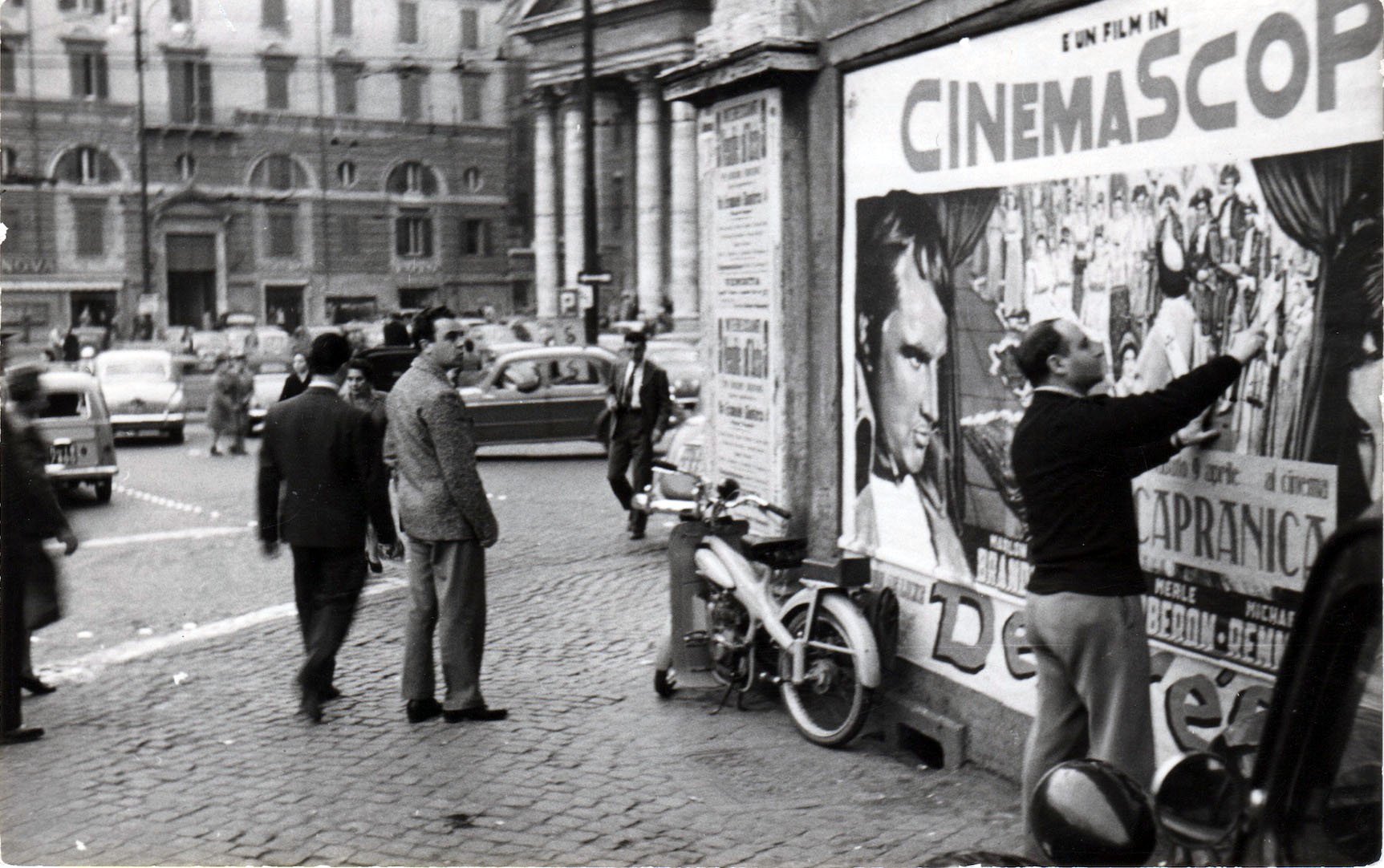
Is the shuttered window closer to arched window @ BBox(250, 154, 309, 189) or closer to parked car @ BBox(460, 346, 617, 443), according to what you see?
arched window @ BBox(250, 154, 309, 189)

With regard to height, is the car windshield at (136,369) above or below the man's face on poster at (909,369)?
below

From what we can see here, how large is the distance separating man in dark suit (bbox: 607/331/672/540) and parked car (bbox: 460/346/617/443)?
7650 mm

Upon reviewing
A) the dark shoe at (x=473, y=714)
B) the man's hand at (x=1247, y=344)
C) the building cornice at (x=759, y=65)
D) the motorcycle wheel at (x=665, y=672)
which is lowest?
the dark shoe at (x=473, y=714)

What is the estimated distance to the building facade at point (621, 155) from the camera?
56.7 meters

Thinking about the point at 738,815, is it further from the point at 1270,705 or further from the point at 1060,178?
the point at 1270,705

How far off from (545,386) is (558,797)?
16.4 m

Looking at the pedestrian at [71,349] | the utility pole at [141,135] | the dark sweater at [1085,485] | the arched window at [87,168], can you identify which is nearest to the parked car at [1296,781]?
the dark sweater at [1085,485]

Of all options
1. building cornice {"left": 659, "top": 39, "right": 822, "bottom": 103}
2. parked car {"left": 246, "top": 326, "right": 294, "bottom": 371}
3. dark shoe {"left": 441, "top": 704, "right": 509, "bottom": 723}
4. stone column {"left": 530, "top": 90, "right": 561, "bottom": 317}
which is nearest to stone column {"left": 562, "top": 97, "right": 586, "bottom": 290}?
stone column {"left": 530, "top": 90, "right": 561, "bottom": 317}

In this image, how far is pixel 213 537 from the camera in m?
14.5

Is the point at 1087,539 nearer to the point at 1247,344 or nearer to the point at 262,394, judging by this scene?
the point at 1247,344

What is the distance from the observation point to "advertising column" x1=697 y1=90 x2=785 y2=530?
7797mm

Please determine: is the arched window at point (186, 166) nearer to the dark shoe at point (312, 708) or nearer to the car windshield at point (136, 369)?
the car windshield at point (136, 369)

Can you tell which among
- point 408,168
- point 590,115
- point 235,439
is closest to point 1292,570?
point 235,439

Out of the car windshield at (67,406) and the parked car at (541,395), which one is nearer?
the car windshield at (67,406)
